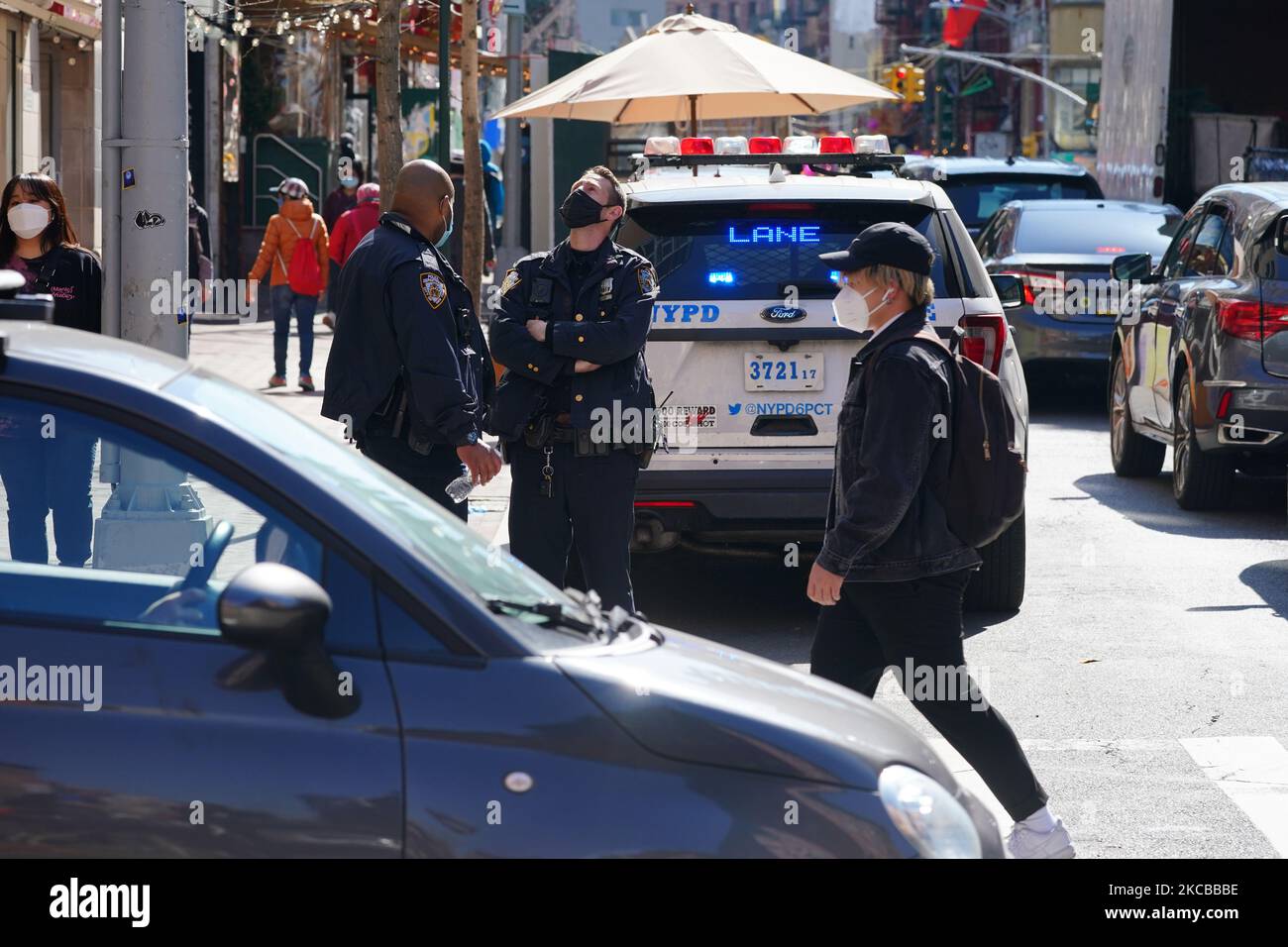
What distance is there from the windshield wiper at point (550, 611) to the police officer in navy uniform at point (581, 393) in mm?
2795

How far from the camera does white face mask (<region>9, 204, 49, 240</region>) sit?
7680 mm

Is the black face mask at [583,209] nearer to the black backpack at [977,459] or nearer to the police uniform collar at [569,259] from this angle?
the police uniform collar at [569,259]

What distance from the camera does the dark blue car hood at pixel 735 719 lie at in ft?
10.7

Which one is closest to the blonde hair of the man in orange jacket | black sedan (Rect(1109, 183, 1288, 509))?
black sedan (Rect(1109, 183, 1288, 509))

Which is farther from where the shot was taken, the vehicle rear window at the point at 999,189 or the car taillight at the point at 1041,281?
the vehicle rear window at the point at 999,189

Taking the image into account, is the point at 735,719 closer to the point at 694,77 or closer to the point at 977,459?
the point at 977,459

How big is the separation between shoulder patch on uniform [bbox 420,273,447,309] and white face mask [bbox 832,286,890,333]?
1.63 m

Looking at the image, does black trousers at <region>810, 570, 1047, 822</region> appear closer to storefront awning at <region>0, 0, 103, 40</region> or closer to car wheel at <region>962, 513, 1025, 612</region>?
car wheel at <region>962, 513, 1025, 612</region>

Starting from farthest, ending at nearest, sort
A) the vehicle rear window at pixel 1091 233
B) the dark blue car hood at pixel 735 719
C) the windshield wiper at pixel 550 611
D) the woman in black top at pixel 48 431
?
the vehicle rear window at pixel 1091 233, the woman in black top at pixel 48 431, the windshield wiper at pixel 550 611, the dark blue car hood at pixel 735 719

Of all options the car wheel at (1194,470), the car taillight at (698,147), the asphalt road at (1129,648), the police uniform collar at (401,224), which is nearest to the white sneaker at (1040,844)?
the asphalt road at (1129,648)

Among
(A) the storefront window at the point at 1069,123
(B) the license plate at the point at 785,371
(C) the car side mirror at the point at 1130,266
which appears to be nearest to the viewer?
(B) the license plate at the point at 785,371

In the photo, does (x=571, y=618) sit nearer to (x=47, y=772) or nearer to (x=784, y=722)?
(x=784, y=722)

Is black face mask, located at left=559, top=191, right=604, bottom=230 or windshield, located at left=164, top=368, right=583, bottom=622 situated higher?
black face mask, located at left=559, top=191, right=604, bottom=230

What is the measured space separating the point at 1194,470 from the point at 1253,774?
538 cm
